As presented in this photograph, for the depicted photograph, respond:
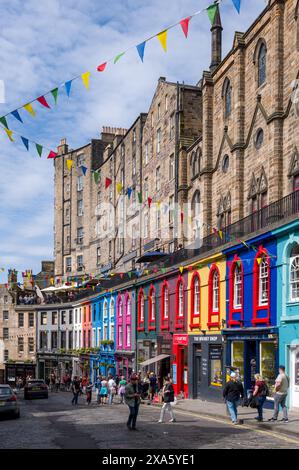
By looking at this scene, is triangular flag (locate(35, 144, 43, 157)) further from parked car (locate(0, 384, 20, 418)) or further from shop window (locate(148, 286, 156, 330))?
shop window (locate(148, 286, 156, 330))

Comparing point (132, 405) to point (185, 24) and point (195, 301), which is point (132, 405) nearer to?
point (185, 24)

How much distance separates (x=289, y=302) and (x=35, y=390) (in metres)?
22.5

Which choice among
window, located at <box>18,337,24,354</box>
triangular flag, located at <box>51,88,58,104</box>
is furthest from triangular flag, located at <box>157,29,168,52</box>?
window, located at <box>18,337,24,354</box>

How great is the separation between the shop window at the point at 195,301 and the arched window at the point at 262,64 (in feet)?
32.6

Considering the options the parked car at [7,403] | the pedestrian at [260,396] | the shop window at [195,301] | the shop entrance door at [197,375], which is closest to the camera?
the pedestrian at [260,396]

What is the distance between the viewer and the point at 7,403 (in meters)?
24.6

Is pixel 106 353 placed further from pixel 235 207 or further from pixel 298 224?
pixel 298 224

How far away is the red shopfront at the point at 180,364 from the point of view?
119 feet

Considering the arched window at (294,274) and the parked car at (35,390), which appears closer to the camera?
the arched window at (294,274)

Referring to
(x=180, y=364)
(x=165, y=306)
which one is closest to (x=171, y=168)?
(x=165, y=306)

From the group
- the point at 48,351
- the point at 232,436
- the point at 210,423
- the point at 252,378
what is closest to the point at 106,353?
the point at 48,351

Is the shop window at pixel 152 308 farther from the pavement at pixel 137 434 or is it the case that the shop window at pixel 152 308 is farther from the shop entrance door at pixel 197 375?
the pavement at pixel 137 434

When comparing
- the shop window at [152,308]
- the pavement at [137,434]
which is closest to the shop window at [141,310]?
the shop window at [152,308]
